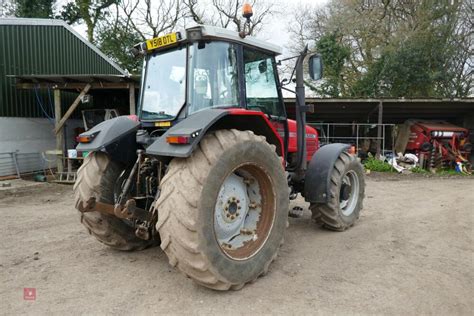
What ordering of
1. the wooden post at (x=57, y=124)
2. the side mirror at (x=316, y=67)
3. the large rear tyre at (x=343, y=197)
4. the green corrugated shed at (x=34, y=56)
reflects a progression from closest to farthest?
the side mirror at (x=316, y=67) → the large rear tyre at (x=343, y=197) → the wooden post at (x=57, y=124) → the green corrugated shed at (x=34, y=56)

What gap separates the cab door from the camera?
362cm

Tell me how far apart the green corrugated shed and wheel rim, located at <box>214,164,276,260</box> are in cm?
954

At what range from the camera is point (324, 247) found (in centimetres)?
404

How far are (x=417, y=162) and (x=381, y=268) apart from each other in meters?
9.41

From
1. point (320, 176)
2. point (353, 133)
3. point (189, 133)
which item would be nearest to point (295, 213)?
point (320, 176)

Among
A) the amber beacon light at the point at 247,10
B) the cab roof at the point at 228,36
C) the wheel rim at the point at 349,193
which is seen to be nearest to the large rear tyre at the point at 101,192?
the cab roof at the point at 228,36

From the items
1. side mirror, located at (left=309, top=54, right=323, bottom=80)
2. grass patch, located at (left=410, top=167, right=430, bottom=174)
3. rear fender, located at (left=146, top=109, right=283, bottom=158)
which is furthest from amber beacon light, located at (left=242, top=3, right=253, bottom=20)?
grass patch, located at (left=410, top=167, right=430, bottom=174)

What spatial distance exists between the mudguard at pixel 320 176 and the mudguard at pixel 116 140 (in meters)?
2.09

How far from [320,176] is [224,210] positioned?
164cm

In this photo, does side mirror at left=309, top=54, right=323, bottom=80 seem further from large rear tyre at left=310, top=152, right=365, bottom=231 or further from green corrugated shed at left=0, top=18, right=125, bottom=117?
green corrugated shed at left=0, top=18, right=125, bottom=117

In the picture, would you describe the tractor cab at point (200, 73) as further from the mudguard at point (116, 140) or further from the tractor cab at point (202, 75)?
the mudguard at point (116, 140)

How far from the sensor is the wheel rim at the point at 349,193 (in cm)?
475

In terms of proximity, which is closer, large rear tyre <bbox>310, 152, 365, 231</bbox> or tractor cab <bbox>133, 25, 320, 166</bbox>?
tractor cab <bbox>133, 25, 320, 166</bbox>

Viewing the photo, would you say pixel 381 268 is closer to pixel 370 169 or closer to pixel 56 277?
pixel 56 277
